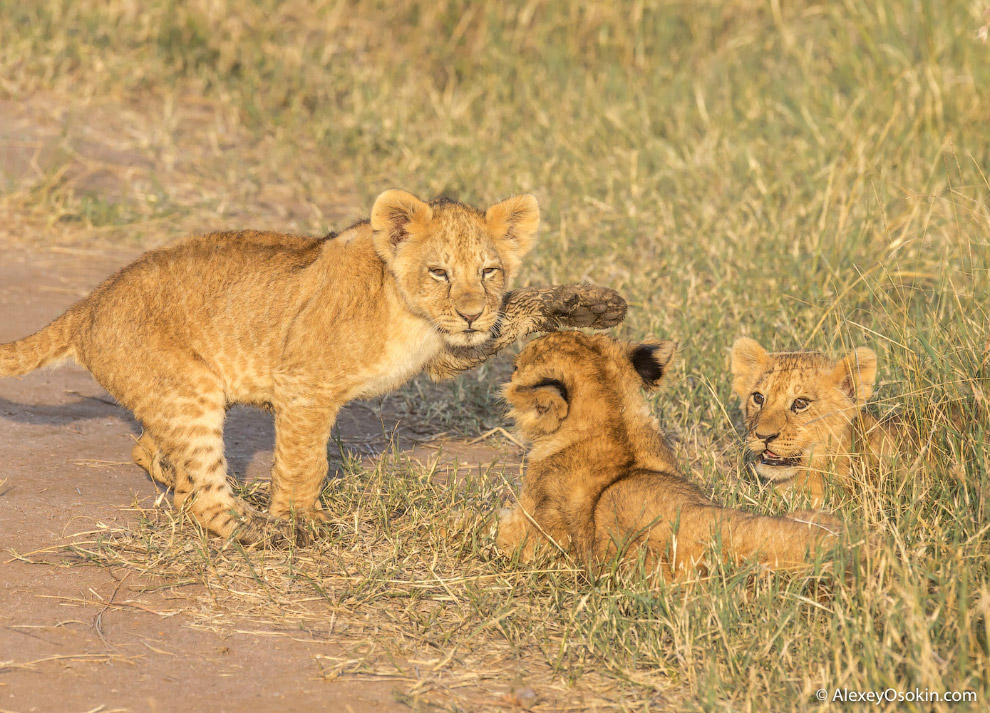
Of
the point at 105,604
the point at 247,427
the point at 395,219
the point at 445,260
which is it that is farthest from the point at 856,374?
the point at 105,604

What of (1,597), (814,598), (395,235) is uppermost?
(395,235)

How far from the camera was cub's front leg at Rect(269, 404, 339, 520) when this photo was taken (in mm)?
4719

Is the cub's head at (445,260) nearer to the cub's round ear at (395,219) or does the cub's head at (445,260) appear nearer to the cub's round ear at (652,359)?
the cub's round ear at (395,219)

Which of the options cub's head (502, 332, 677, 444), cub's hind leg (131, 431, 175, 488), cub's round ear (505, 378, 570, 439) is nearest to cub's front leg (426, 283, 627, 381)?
cub's head (502, 332, 677, 444)

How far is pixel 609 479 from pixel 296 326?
1.48 metres

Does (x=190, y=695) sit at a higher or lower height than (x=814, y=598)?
lower

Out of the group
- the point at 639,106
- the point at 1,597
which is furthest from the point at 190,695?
the point at 639,106

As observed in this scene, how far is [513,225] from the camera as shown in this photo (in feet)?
16.4

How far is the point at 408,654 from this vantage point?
3846 millimetres

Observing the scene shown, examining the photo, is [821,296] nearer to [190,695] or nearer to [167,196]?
[190,695]

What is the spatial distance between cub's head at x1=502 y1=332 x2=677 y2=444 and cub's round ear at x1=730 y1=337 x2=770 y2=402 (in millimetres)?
1162

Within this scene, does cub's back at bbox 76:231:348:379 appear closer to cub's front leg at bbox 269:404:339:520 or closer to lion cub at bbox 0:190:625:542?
lion cub at bbox 0:190:625:542

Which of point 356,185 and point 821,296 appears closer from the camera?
point 821,296

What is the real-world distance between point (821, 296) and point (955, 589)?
3.08 m
